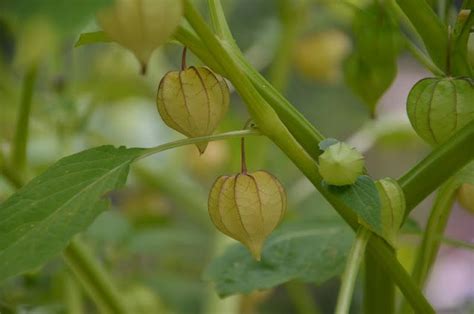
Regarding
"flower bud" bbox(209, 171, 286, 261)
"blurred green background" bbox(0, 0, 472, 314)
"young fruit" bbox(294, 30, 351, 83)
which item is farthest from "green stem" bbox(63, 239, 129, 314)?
"young fruit" bbox(294, 30, 351, 83)

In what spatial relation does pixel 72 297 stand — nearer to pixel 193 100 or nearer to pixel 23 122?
pixel 23 122

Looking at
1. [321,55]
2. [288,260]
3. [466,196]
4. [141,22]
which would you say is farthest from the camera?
[321,55]

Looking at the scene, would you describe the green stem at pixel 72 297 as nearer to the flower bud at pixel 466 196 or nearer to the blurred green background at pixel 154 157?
the blurred green background at pixel 154 157

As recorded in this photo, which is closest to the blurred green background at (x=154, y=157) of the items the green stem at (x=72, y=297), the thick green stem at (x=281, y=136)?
the green stem at (x=72, y=297)

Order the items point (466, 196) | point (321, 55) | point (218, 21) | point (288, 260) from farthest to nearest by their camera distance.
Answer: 1. point (321, 55)
2. point (288, 260)
3. point (466, 196)
4. point (218, 21)

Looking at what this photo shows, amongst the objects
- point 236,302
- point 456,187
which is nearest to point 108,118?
point 236,302

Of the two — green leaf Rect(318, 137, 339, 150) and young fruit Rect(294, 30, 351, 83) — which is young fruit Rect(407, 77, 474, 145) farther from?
young fruit Rect(294, 30, 351, 83)

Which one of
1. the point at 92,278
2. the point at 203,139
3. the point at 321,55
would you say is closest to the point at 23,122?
the point at 92,278
